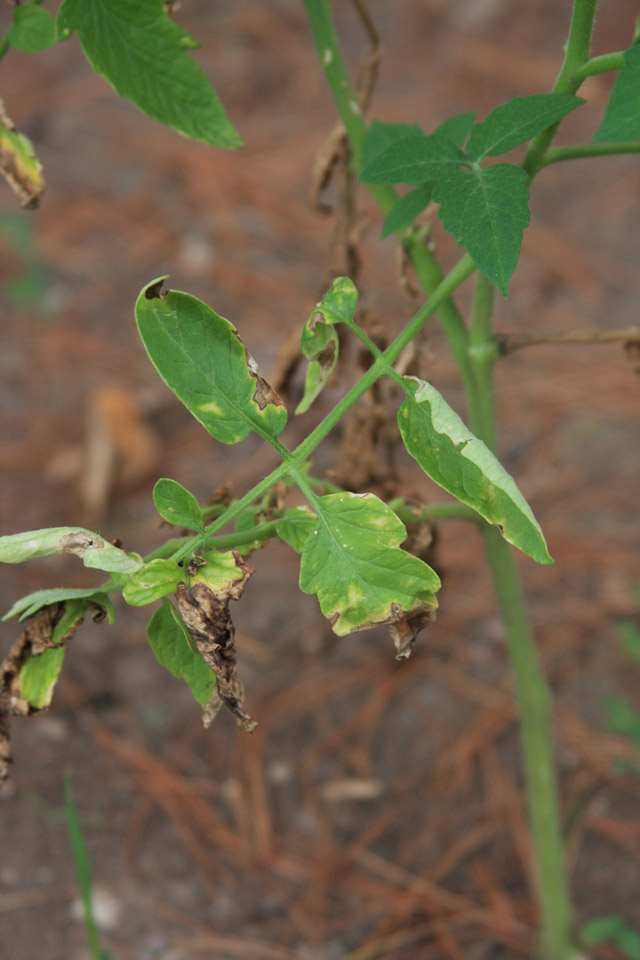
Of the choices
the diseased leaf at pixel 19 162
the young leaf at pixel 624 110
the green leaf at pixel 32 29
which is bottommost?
the young leaf at pixel 624 110

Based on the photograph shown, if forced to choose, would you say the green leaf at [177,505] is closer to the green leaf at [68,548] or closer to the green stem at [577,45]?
the green leaf at [68,548]

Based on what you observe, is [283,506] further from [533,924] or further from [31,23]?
[533,924]

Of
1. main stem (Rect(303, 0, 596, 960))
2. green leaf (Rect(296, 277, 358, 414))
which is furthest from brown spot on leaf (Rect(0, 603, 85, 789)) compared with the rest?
main stem (Rect(303, 0, 596, 960))

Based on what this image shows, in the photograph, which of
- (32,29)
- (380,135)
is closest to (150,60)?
(32,29)

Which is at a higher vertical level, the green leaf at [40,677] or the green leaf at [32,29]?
the green leaf at [32,29]

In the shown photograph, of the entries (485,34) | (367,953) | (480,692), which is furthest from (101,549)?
(485,34)

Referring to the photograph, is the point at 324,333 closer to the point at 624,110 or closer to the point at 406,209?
the point at 406,209

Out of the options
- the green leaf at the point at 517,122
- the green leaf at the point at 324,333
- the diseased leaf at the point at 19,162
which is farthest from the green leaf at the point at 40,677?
the green leaf at the point at 517,122
